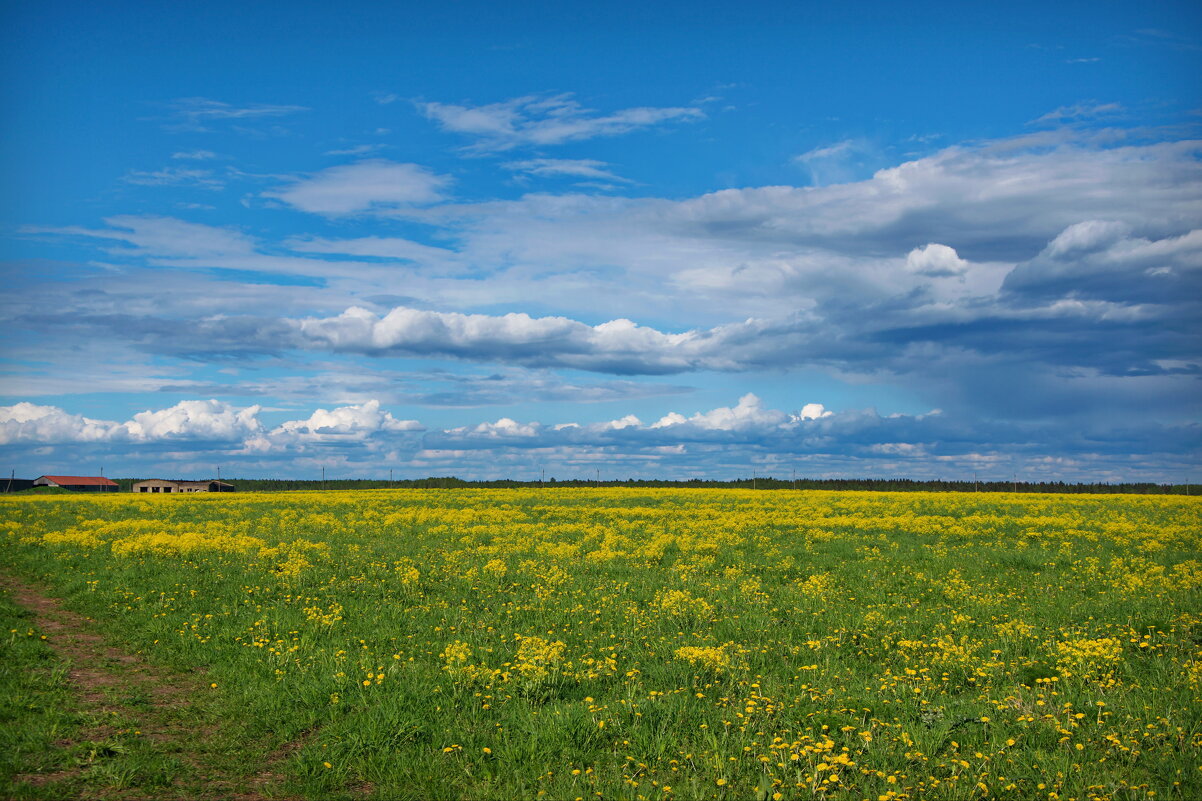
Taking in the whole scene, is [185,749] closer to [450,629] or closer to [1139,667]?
[450,629]

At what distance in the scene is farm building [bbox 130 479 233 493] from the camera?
117938 mm

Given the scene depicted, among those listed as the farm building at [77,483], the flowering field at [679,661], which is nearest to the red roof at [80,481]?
the farm building at [77,483]

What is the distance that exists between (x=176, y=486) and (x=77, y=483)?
2077 cm

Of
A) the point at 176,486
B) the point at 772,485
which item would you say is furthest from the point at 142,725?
the point at 176,486

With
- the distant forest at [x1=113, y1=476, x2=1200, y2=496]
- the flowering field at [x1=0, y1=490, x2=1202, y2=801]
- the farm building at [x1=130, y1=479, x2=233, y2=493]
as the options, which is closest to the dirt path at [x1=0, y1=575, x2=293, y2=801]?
the flowering field at [x1=0, y1=490, x2=1202, y2=801]

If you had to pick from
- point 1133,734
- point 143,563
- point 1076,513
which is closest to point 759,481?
point 1076,513

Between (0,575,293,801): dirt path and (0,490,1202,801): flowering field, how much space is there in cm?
38

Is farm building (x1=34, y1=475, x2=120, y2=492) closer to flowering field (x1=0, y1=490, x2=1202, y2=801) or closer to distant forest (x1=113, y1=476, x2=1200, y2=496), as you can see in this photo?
distant forest (x1=113, y1=476, x2=1200, y2=496)

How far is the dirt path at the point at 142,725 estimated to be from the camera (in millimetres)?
8250

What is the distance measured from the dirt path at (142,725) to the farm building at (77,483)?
5085 inches

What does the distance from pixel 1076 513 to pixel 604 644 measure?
125 feet

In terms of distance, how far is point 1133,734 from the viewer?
8.75 m

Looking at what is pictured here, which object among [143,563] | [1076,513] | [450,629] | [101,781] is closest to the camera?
[101,781]

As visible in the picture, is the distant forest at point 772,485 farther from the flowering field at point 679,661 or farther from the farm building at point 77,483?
the flowering field at point 679,661
